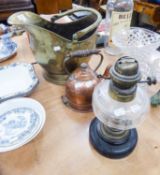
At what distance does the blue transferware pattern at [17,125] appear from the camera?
1.47 ft

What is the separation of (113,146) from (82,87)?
16cm

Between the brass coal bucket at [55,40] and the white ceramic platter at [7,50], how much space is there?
0.20m

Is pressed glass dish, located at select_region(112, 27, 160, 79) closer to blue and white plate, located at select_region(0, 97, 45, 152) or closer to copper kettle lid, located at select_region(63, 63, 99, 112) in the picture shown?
copper kettle lid, located at select_region(63, 63, 99, 112)

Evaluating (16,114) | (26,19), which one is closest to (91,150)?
(16,114)

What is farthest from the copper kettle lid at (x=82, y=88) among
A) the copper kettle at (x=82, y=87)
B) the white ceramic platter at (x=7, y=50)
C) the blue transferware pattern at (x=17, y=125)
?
the white ceramic platter at (x=7, y=50)

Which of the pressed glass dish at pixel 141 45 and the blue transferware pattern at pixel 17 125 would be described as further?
the pressed glass dish at pixel 141 45

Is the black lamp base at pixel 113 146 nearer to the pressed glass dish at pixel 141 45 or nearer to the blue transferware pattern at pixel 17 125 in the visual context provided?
the blue transferware pattern at pixel 17 125

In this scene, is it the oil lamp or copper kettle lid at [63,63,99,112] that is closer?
the oil lamp

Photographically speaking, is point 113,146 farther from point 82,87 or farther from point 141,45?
point 141,45

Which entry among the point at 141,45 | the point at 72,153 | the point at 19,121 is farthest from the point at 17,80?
the point at 141,45

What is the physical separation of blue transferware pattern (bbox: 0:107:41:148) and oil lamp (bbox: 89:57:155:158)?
0.14m

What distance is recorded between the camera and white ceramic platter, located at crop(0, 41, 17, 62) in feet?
2.45

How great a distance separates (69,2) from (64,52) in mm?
1705

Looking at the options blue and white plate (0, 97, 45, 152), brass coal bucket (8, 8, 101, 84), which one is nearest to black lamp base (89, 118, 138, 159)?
blue and white plate (0, 97, 45, 152)
